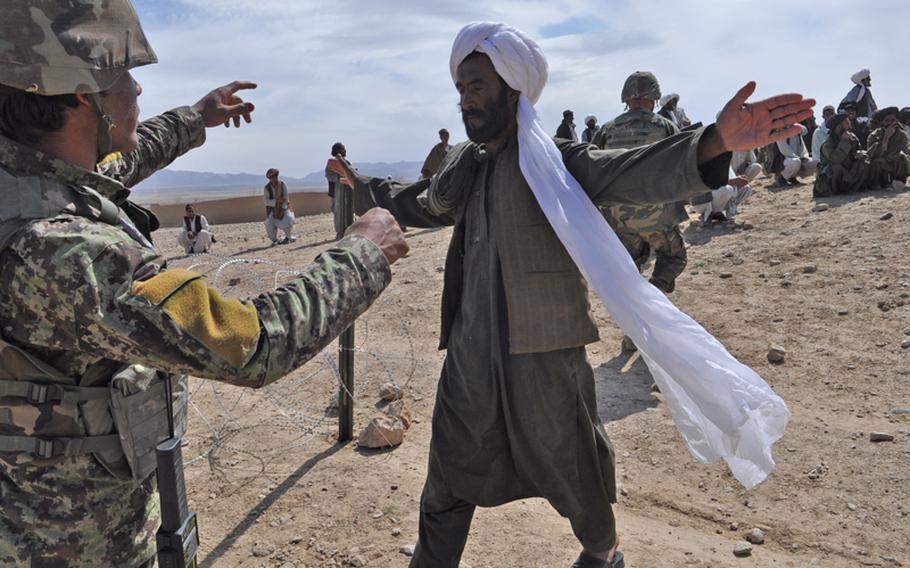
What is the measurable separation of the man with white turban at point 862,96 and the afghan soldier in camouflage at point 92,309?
14.4m

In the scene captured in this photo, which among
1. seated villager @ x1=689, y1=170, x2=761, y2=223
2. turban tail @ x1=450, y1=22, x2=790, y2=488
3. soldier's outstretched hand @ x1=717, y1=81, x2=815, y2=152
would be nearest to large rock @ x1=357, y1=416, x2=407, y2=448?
turban tail @ x1=450, y1=22, x2=790, y2=488

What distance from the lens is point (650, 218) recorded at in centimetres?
577

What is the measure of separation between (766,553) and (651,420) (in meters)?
1.52

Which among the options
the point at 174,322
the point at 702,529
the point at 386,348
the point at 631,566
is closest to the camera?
the point at 174,322

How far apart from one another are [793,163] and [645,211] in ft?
26.2

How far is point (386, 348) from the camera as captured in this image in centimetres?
645

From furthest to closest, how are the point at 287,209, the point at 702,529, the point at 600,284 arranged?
1. the point at 287,209
2. the point at 702,529
3. the point at 600,284

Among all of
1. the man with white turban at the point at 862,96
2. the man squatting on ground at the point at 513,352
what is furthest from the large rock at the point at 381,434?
the man with white turban at the point at 862,96

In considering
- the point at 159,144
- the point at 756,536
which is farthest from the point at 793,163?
the point at 159,144

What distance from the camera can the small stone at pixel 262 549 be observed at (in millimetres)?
3328

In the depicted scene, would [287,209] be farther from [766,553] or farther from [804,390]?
[766,553]

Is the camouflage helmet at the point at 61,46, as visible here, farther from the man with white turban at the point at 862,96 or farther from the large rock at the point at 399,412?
the man with white turban at the point at 862,96

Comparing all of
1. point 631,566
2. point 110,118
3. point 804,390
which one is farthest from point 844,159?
point 110,118

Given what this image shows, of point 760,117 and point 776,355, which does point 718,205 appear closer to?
point 776,355
